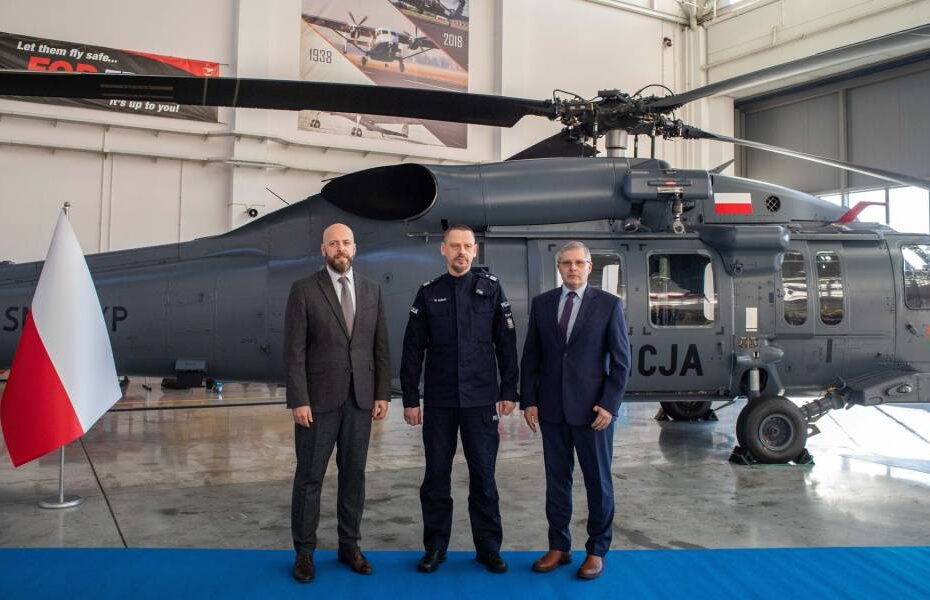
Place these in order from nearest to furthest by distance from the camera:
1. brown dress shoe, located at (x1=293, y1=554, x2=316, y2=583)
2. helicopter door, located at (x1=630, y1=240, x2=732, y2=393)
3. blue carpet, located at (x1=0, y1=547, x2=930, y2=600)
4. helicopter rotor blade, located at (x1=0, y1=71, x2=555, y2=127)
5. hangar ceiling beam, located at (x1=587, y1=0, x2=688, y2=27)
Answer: blue carpet, located at (x1=0, y1=547, x2=930, y2=600)
brown dress shoe, located at (x1=293, y1=554, x2=316, y2=583)
helicopter rotor blade, located at (x1=0, y1=71, x2=555, y2=127)
helicopter door, located at (x1=630, y1=240, x2=732, y2=393)
hangar ceiling beam, located at (x1=587, y1=0, x2=688, y2=27)

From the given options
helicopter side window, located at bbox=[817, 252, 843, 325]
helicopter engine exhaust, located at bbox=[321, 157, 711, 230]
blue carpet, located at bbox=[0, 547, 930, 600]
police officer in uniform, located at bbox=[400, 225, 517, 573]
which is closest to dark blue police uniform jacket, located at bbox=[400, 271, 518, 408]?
police officer in uniform, located at bbox=[400, 225, 517, 573]

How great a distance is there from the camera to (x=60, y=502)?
201 inches

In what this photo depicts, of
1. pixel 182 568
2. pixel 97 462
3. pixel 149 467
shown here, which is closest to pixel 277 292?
pixel 149 467

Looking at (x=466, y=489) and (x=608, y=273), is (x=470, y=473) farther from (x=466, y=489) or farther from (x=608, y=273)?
(x=608, y=273)

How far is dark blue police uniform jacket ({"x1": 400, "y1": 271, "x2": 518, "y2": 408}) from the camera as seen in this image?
12.4 feet

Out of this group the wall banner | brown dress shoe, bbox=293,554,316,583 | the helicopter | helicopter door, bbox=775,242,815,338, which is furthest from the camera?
the wall banner

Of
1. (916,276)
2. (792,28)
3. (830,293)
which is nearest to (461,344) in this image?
(830,293)

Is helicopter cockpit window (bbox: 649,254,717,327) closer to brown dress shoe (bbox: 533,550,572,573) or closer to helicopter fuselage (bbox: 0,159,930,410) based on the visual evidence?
helicopter fuselage (bbox: 0,159,930,410)

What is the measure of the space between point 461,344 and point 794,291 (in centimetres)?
442

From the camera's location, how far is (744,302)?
266 inches

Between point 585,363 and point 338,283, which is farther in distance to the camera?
point 338,283

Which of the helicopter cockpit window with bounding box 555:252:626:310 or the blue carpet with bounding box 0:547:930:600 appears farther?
the helicopter cockpit window with bounding box 555:252:626:310

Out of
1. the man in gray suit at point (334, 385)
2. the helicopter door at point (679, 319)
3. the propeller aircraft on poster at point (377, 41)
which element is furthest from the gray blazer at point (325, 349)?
the propeller aircraft on poster at point (377, 41)

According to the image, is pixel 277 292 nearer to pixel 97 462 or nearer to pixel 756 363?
pixel 97 462
